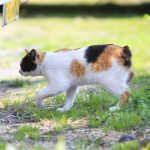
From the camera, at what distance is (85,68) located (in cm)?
777

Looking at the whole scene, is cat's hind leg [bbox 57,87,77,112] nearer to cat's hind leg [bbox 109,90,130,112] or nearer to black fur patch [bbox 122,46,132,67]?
cat's hind leg [bbox 109,90,130,112]

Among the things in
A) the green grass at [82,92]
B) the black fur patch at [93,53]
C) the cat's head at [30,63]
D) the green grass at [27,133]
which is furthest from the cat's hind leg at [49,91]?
the green grass at [27,133]

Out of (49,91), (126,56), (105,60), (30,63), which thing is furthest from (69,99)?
(126,56)

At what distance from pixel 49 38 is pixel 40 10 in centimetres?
570

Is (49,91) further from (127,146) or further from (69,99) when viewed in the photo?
(127,146)

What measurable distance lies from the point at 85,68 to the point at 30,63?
68 cm

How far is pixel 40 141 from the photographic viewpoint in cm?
678

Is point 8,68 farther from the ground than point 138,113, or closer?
closer

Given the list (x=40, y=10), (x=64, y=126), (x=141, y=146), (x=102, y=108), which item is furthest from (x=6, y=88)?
(x=40, y=10)

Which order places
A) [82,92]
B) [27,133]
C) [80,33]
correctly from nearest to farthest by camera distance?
1. [27,133]
2. [82,92]
3. [80,33]

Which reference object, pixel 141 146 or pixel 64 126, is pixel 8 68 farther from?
pixel 141 146

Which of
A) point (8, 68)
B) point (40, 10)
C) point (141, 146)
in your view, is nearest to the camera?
point (141, 146)

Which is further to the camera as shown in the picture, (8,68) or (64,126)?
(8,68)

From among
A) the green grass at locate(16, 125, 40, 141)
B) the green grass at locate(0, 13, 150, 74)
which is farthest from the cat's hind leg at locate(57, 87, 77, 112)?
the green grass at locate(0, 13, 150, 74)
